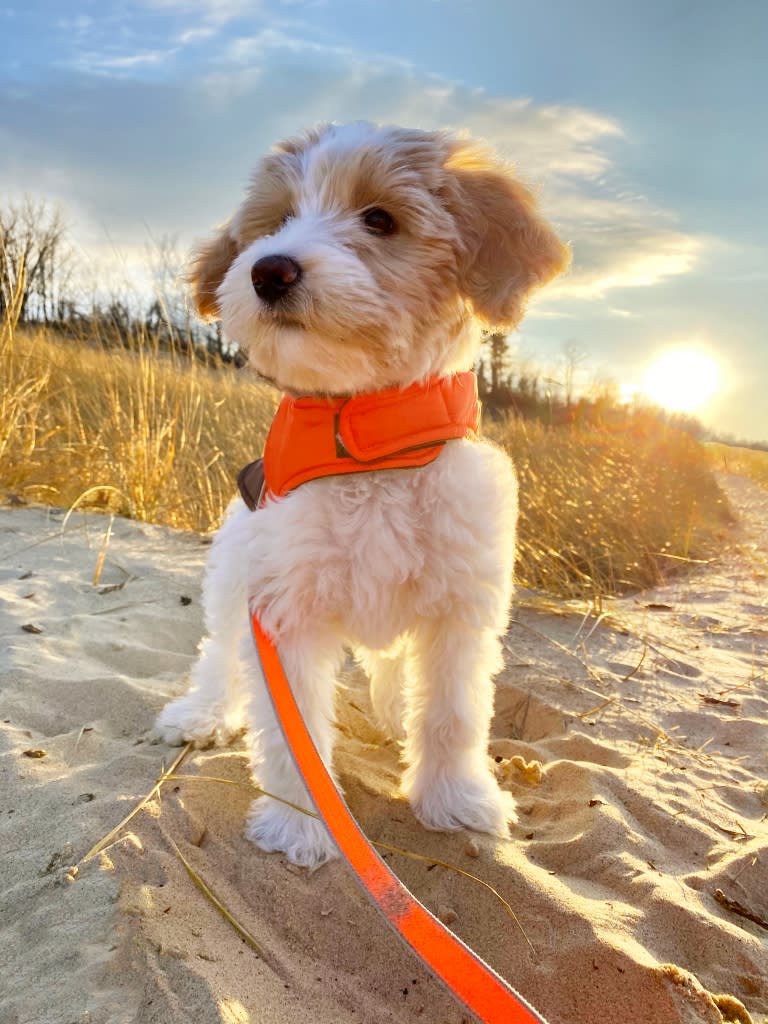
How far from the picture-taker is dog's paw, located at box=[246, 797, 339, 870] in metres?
2.69

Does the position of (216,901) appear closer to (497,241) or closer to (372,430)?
(372,430)

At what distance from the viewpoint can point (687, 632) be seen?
17.9 ft

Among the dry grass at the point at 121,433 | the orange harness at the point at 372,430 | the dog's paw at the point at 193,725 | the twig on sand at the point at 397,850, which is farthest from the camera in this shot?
the dry grass at the point at 121,433

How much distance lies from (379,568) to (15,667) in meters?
2.03

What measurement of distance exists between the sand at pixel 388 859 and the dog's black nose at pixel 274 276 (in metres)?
1.69

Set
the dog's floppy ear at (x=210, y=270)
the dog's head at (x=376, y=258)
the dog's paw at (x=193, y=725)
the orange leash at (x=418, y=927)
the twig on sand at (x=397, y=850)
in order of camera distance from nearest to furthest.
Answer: the orange leash at (x=418, y=927) → the dog's head at (x=376, y=258) → the twig on sand at (x=397, y=850) → the dog's floppy ear at (x=210, y=270) → the dog's paw at (x=193, y=725)

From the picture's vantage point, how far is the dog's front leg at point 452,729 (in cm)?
293

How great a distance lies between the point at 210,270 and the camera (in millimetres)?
3152

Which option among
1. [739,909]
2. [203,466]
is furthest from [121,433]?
[739,909]

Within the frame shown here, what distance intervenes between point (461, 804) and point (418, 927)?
4.28ft

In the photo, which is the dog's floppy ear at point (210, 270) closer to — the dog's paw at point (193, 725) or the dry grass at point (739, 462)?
the dog's paw at point (193, 725)

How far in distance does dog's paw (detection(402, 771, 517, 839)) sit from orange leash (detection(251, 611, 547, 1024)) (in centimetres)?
92

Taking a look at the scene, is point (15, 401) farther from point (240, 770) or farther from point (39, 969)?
point (39, 969)

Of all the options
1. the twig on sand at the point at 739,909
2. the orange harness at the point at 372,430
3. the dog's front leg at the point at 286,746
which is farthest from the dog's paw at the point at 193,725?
the twig on sand at the point at 739,909
